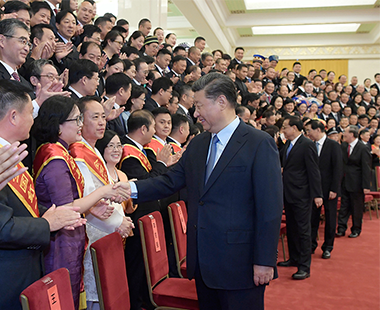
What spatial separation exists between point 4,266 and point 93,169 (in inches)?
33.5

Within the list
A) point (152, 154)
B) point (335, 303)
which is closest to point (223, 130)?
point (152, 154)

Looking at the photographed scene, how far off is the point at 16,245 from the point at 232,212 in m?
0.86

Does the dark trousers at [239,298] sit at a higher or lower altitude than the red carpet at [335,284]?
higher

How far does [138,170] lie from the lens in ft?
9.00

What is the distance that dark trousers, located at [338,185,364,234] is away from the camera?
17.9ft

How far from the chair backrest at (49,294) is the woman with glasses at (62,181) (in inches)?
18.2

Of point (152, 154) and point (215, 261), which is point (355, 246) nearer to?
point (152, 154)

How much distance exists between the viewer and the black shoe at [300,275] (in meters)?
3.71

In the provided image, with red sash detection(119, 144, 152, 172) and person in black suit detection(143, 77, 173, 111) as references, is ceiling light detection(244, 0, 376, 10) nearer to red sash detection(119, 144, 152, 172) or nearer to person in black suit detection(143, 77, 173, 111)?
person in black suit detection(143, 77, 173, 111)

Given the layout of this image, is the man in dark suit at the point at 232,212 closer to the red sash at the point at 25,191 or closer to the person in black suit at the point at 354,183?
the red sash at the point at 25,191

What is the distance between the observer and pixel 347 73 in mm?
15539

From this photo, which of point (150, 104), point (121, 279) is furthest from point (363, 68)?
point (121, 279)

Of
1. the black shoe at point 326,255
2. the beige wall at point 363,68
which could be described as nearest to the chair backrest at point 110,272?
the black shoe at point 326,255

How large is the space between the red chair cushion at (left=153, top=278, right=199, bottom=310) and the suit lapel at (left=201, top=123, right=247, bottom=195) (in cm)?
73
